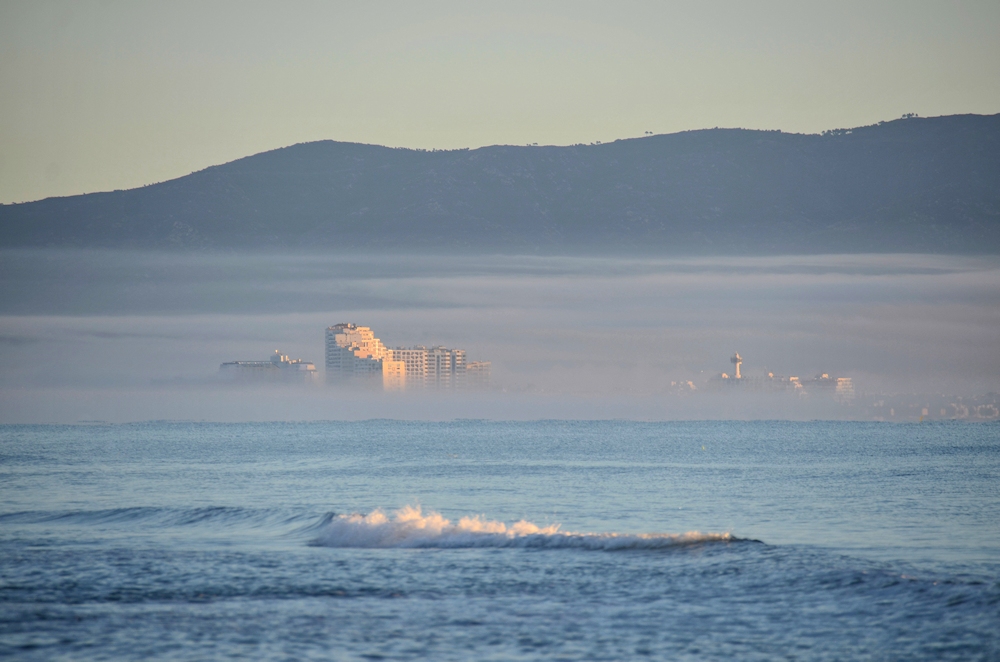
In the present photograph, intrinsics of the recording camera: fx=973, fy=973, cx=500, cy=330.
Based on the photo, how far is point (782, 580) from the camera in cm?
2491

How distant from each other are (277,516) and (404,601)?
1972 centimetres

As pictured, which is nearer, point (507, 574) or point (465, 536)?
point (507, 574)

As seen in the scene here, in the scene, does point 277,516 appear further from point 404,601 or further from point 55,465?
point 55,465

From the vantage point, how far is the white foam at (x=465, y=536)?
102 ft

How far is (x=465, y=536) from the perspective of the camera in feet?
109

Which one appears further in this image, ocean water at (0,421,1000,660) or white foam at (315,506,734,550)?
white foam at (315,506,734,550)

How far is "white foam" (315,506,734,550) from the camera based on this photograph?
31.1 metres

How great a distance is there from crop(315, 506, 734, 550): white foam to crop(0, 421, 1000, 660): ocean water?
0.10 meters

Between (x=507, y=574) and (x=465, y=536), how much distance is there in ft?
21.8

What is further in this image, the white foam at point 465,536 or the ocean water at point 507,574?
the white foam at point 465,536

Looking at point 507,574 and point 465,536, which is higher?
point 507,574

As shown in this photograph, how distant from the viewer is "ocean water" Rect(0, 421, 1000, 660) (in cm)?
1914

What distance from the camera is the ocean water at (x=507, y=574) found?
19141 millimetres

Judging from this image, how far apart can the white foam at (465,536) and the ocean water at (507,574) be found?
10 cm
